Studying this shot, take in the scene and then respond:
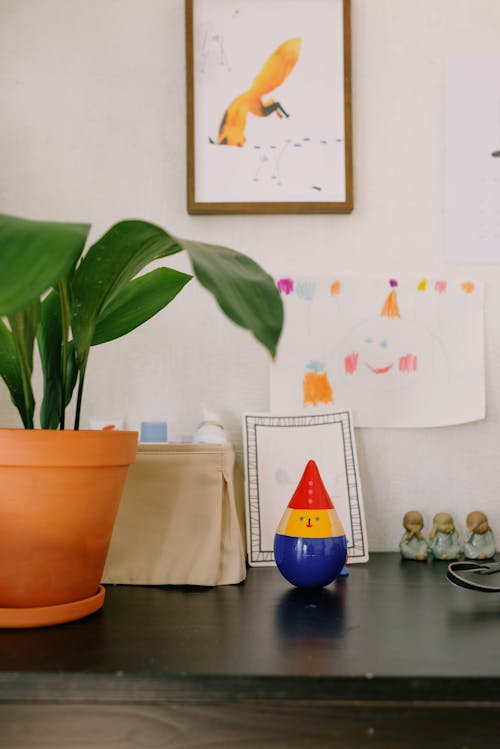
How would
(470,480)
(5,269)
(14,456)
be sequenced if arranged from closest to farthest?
(5,269) < (14,456) < (470,480)

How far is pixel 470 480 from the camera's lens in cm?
109

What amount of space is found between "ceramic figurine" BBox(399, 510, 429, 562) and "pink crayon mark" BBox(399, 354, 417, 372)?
240mm

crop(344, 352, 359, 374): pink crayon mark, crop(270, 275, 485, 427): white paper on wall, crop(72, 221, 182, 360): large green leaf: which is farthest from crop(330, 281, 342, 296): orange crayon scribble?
crop(72, 221, 182, 360): large green leaf

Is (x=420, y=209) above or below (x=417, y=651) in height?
above

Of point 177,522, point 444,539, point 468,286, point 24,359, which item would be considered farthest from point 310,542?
point 468,286

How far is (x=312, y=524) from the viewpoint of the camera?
81 centimetres

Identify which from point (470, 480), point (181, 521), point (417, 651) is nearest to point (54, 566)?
point (181, 521)

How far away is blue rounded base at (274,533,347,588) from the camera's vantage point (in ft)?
2.64

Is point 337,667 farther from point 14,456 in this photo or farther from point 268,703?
point 14,456

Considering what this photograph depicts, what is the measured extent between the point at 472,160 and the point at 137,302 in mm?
681

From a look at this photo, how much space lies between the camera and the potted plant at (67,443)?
60 centimetres

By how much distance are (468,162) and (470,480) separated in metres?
0.55

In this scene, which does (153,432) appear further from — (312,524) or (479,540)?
(479,540)

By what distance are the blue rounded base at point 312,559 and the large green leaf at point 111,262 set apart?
0.37m
